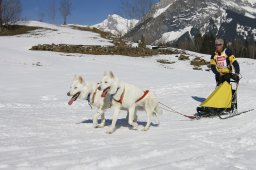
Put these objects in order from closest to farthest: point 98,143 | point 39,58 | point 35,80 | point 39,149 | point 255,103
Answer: point 39,149
point 98,143
point 255,103
point 35,80
point 39,58

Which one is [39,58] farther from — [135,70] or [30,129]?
[30,129]

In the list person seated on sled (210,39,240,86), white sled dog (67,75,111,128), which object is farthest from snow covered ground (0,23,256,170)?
person seated on sled (210,39,240,86)

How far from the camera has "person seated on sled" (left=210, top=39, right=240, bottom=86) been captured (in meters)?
10.7

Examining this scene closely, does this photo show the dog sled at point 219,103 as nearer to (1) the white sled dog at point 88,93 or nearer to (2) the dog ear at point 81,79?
(1) the white sled dog at point 88,93

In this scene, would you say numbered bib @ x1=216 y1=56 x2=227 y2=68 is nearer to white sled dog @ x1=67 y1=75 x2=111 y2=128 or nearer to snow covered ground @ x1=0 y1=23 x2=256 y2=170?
snow covered ground @ x1=0 y1=23 x2=256 y2=170

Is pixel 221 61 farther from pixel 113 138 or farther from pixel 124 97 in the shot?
pixel 113 138

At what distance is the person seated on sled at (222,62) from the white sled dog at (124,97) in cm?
319

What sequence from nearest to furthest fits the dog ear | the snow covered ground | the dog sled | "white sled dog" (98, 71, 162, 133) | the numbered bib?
the snow covered ground, "white sled dog" (98, 71, 162, 133), the dog ear, the dog sled, the numbered bib


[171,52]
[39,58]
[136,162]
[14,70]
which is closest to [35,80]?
[14,70]

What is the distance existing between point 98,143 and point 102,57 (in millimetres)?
23571

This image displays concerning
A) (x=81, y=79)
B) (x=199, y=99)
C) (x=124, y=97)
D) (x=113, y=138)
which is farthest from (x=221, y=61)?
(x=113, y=138)

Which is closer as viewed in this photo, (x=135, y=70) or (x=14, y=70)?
(x=14, y=70)

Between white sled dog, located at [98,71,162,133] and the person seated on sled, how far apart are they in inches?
126

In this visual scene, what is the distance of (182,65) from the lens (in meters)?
29.8
